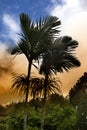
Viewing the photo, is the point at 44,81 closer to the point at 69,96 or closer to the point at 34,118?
the point at 34,118

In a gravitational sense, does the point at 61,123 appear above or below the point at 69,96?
below

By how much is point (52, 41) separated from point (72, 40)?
1577 mm

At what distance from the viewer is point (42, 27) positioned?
21.1 metres

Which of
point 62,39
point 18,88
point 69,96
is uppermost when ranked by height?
point 69,96

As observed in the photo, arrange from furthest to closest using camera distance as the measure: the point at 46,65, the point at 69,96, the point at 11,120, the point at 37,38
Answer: the point at 69,96 < the point at 11,120 < the point at 46,65 < the point at 37,38

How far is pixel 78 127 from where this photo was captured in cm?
3447

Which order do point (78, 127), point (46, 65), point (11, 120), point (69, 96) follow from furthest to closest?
point (69, 96) < point (11, 120) < point (78, 127) < point (46, 65)

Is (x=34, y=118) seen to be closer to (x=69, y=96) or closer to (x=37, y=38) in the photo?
(x=37, y=38)

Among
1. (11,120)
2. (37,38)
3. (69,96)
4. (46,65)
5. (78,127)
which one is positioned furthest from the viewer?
(69,96)

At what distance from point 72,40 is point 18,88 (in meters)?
4.29

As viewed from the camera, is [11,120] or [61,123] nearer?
[61,123]

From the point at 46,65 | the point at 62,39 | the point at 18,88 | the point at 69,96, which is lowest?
the point at 18,88

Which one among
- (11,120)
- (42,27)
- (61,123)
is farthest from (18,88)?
(11,120)

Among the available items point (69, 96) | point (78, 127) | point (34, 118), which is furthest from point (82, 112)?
point (69, 96)
